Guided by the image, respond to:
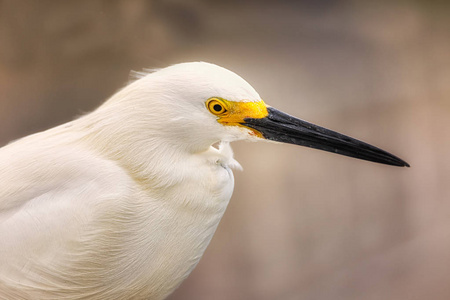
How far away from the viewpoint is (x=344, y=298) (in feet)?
4.20

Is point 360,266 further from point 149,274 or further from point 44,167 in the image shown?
point 44,167

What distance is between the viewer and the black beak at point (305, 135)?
2.11 ft

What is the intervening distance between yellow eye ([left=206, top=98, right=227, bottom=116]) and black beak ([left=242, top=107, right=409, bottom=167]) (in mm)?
40

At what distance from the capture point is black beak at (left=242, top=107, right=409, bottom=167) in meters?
0.64

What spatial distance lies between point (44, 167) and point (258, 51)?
Result: 0.79 m

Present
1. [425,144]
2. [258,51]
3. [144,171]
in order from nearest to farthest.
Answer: [144,171] → [258,51] → [425,144]

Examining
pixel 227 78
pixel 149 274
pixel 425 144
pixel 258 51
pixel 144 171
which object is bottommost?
pixel 149 274

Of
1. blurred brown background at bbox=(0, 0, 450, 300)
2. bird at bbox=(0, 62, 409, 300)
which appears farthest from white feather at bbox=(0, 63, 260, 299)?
blurred brown background at bbox=(0, 0, 450, 300)

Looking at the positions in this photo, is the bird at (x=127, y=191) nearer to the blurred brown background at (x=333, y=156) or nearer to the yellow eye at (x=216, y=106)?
the yellow eye at (x=216, y=106)

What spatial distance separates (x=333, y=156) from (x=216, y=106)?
80cm

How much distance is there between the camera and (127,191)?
1.94ft

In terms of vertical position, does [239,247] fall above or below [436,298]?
above

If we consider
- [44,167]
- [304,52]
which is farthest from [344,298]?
[44,167]

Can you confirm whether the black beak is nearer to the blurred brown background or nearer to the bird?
the bird
